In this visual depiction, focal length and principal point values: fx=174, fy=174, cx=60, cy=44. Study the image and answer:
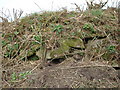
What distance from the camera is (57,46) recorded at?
4.26 meters

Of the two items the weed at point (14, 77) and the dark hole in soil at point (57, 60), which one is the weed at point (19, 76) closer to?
the weed at point (14, 77)

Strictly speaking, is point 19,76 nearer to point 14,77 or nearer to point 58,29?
point 14,77

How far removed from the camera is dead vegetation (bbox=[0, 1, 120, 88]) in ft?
11.5

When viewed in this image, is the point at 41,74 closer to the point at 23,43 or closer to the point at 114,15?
the point at 23,43

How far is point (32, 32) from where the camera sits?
475 cm

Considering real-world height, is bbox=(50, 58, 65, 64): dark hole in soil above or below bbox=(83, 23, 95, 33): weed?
below

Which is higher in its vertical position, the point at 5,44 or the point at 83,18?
the point at 83,18

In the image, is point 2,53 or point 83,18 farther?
point 83,18

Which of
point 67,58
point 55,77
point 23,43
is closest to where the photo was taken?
point 55,77

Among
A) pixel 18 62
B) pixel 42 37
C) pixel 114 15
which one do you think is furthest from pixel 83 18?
pixel 18 62

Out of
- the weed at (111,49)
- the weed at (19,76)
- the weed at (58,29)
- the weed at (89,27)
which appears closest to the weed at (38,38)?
the weed at (58,29)

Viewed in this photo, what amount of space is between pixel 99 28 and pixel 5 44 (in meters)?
2.53

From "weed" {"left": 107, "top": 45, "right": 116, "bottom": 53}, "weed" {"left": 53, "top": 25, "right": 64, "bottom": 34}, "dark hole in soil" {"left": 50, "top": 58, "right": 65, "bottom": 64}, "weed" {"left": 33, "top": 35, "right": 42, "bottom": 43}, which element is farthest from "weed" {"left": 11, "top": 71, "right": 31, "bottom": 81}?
"weed" {"left": 107, "top": 45, "right": 116, "bottom": 53}

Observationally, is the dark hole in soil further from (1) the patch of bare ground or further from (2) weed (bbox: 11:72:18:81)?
(2) weed (bbox: 11:72:18:81)
